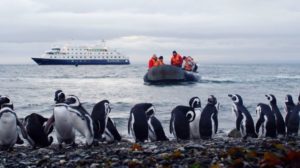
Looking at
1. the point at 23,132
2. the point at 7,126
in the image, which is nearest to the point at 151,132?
the point at 23,132

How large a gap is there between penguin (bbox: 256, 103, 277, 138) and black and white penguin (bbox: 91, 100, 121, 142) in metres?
3.10

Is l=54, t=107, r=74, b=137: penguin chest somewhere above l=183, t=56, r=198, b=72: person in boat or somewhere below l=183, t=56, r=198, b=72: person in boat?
below

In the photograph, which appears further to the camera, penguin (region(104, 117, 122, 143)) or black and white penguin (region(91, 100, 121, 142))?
penguin (region(104, 117, 122, 143))

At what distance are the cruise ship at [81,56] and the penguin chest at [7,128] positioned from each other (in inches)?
4230

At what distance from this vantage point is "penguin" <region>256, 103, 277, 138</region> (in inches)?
435

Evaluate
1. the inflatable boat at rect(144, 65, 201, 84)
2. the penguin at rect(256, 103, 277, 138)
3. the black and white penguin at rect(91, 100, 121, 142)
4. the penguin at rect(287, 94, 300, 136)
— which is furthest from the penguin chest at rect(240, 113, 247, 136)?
the inflatable boat at rect(144, 65, 201, 84)

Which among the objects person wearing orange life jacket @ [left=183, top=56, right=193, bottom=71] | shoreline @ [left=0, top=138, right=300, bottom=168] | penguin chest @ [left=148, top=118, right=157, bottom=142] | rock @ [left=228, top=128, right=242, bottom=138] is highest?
person wearing orange life jacket @ [left=183, top=56, right=193, bottom=71]

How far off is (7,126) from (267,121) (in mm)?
5350

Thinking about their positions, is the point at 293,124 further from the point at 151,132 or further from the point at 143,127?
the point at 143,127

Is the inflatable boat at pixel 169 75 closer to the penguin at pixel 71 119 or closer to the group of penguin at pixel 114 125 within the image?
the group of penguin at pixel 114 125

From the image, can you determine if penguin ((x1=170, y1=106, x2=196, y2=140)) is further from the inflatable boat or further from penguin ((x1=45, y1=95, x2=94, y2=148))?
the inflatable boat

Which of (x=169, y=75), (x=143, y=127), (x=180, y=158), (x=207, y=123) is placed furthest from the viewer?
(x=169, y=75)

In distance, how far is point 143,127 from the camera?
416 inches

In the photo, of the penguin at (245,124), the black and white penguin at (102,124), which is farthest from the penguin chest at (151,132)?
the penguin at (245,124)
